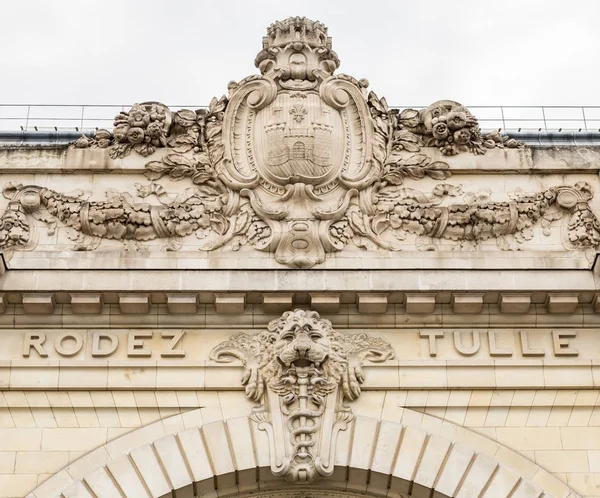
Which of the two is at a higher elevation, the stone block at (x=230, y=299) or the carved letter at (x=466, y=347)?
the stone block at (x=230, y=299)

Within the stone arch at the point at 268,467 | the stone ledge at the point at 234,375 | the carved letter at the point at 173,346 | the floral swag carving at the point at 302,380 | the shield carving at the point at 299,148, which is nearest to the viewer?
the stone arch at the point at 268,467

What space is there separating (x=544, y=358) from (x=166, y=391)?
19.2 ft

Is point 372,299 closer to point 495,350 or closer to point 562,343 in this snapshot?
point 495,350

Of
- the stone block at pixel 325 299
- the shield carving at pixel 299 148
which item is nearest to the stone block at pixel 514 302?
the stone block at pixel 325 299

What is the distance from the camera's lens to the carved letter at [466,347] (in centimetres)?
2111

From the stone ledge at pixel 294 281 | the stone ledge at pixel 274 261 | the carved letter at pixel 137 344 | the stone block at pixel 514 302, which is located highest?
the stone ledge at pixel 274 261

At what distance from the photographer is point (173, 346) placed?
21.1m

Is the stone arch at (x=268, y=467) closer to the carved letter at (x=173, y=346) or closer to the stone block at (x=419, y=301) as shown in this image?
the carved letter at (x=173, y=346)

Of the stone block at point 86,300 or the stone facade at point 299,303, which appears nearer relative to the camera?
the stone facade at point 299,303

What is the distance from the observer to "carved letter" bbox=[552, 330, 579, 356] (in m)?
21.1

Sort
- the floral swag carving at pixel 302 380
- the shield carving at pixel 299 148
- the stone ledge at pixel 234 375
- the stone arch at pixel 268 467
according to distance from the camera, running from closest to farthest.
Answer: the stone arch at pixel 268 467 → the floral swag carving at pixel 302 380 → the stone ledge at pixel 234 375 → the shield carving at pixel 299 148

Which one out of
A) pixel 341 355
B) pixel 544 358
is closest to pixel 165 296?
pixel 341 355

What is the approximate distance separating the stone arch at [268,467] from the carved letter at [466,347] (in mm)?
1301

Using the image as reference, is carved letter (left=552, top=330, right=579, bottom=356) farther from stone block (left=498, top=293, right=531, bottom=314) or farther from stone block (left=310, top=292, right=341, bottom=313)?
stone block (left=310, top=292, right=341, bottom=313)
